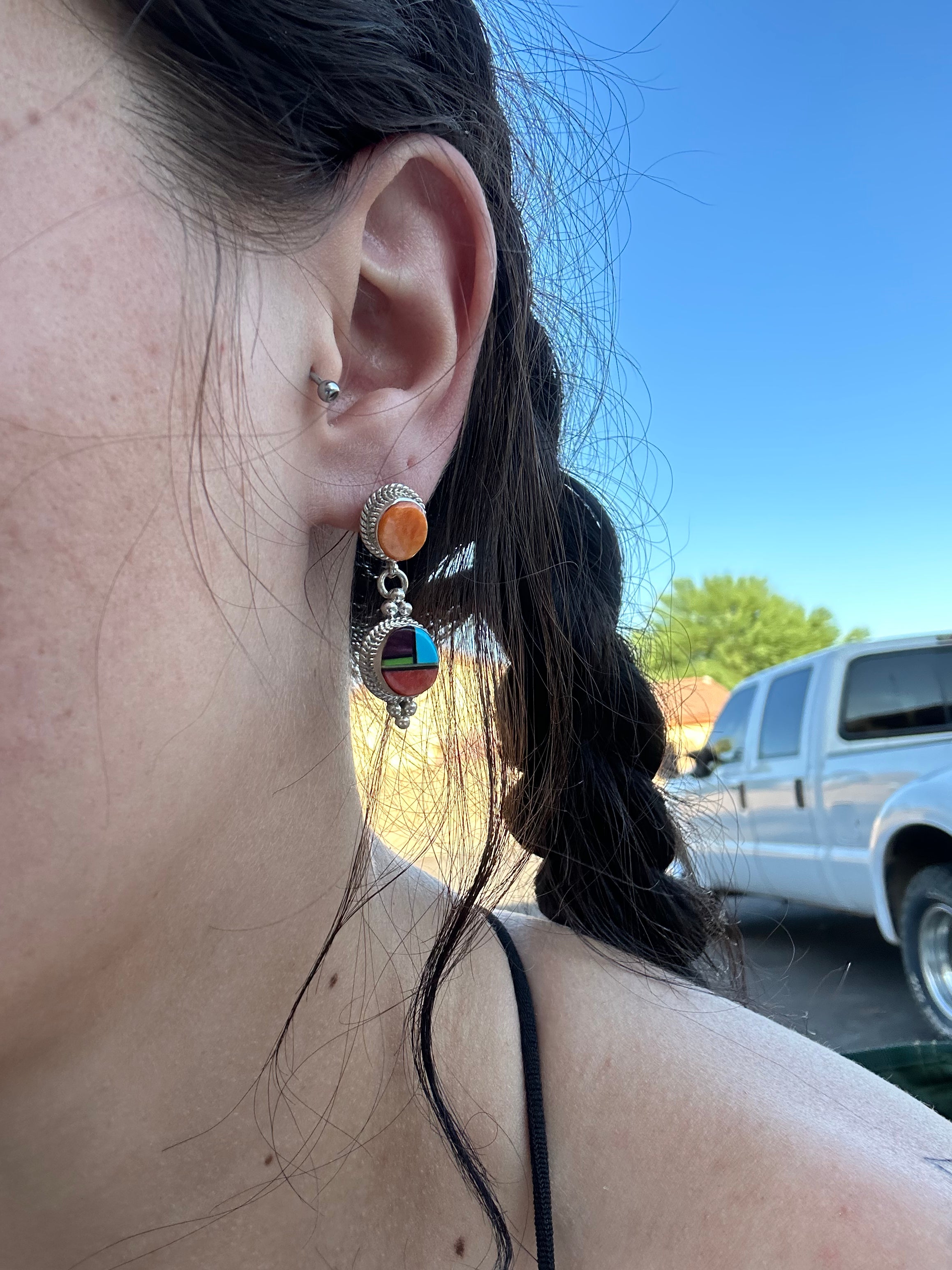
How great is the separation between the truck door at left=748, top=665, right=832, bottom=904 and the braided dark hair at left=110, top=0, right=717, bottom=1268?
17.3 ft

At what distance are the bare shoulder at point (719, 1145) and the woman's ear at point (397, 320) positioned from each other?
0.73 metres

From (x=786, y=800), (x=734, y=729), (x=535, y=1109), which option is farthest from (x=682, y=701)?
(x=734, y=729)

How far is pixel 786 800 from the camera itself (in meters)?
6.64

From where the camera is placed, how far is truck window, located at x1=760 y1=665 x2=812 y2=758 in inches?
265

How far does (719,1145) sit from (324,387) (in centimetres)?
95

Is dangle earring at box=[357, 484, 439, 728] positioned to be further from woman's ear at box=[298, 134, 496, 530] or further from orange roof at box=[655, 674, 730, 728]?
orange roof at box=[655, 674, 730, 728]

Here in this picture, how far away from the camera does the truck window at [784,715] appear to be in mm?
6734

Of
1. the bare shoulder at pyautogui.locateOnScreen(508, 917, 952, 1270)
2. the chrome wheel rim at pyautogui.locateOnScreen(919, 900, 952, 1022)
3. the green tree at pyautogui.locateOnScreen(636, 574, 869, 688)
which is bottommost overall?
the chrome wheel rim at pyautogui.locateOnScreen(919, 900, 952, 1022)

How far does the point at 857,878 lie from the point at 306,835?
5493mm

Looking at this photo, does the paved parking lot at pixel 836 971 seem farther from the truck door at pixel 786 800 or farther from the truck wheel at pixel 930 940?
the truck door at pixel 786 800

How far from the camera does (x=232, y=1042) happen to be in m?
1.05

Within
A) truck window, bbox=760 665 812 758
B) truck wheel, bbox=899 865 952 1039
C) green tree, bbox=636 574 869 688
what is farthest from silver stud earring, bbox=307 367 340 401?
green tree, bbox=636 574 869 688

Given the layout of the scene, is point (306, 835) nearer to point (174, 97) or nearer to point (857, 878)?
point (174, 97)

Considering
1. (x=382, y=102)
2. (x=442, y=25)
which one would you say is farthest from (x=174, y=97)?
(x=442, y=25)
